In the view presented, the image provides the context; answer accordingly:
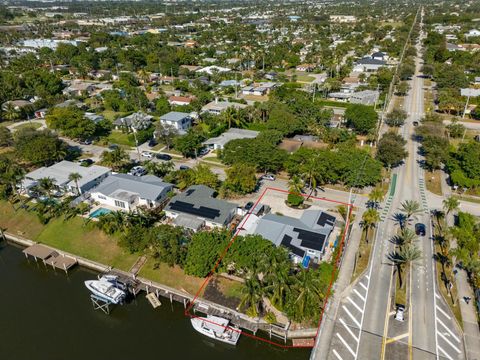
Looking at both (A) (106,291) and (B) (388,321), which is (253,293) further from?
(A) (106,291)

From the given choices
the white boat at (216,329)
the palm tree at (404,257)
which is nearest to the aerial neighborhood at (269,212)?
the white boat at (216,329)

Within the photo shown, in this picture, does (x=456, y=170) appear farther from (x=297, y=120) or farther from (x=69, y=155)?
(x=69, y=155)

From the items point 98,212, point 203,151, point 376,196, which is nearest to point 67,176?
point 98,212

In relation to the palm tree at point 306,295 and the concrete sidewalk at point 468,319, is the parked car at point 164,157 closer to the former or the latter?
the palm tree at point 306,295

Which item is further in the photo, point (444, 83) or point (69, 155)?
point (444, 83)

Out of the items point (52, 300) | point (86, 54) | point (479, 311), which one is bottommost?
point (52, 300)

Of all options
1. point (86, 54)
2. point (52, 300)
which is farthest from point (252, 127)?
point (86, 54)

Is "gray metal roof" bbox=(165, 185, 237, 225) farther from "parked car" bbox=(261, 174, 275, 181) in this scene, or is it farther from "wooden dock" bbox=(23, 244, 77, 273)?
"wooden dock" bbox=(23, 244, 77, 273)
